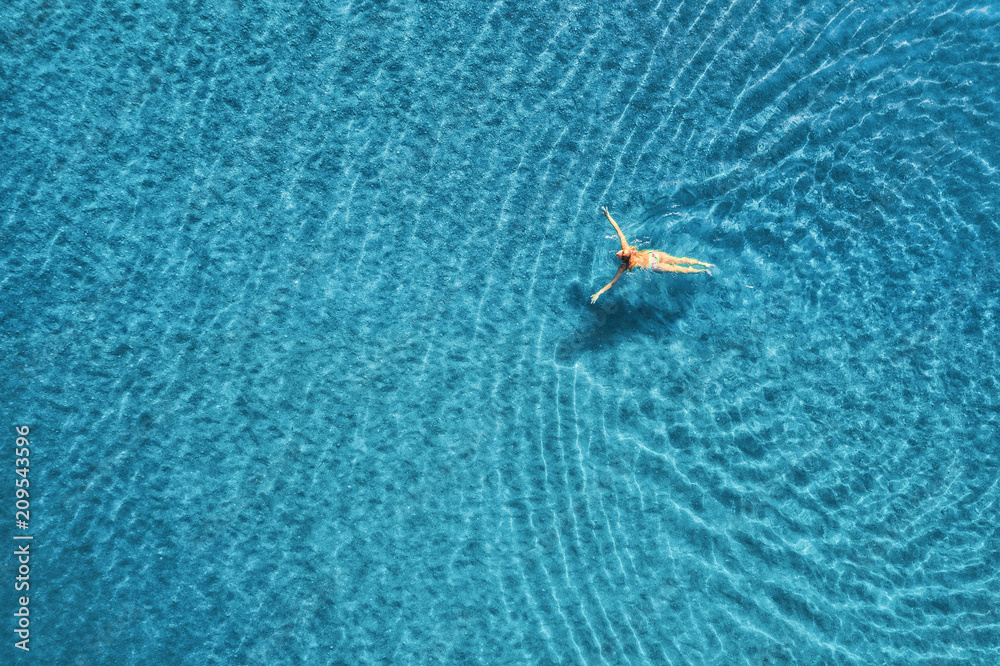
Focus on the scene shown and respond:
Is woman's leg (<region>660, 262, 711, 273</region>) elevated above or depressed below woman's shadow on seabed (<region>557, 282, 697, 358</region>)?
above

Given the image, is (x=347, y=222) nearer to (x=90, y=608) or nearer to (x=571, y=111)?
(x=571, y=111)

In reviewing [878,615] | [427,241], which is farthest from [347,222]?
[878,615]
